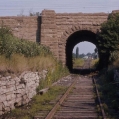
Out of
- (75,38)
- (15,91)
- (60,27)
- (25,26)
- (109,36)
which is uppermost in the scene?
(25,26)

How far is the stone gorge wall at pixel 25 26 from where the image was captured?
33.6m

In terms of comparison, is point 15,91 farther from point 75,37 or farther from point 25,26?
point 75,37

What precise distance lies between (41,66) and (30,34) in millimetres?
14960

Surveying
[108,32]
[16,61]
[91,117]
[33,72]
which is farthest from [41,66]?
[108,32]

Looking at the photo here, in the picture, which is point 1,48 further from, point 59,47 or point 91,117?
point 59,47

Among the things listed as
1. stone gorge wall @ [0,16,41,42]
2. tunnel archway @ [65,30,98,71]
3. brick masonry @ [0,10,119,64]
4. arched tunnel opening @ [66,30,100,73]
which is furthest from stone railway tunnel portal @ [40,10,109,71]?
arched tunnel opening @ [66,30,100,73]

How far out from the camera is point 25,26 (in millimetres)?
33844

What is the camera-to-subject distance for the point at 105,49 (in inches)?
1258

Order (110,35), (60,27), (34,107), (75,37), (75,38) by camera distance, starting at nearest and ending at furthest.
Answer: (34,107) → (110,35) → (60,27) → (75,37) → (75,38)

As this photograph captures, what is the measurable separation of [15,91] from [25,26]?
72.6 ft

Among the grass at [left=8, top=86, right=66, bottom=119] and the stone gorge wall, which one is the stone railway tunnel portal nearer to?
the stone gorge wall

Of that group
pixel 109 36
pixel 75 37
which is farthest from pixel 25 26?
pixel 75 37

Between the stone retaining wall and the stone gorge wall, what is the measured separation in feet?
60.5

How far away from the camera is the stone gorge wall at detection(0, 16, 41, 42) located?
33.6 m
